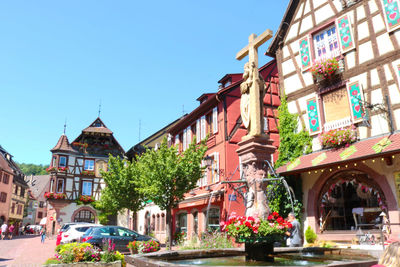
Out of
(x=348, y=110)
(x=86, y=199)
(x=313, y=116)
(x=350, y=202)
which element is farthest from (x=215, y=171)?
(x=86, y=199)

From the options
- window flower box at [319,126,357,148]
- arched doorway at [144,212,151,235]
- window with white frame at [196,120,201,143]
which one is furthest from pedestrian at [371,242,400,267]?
arched doorway at [144,212,151,235]

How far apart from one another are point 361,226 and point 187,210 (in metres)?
12.9

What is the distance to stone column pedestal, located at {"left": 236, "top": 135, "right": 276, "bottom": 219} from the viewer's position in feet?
24.8

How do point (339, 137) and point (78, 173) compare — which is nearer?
point (339, 137)

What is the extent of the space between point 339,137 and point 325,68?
10.0ft

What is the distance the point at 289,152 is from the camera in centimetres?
1512

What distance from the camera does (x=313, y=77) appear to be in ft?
48.4

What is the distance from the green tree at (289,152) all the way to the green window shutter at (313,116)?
39 cm

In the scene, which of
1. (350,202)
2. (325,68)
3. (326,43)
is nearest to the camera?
(350,202)

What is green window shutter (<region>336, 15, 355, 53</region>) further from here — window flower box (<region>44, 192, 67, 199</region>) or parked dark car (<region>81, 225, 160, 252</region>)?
window flower box (<region>44, 192, 67, 199</region>)

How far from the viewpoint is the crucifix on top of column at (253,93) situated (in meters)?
8.50

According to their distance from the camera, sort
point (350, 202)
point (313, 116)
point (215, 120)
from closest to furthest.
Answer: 1. point (350, 202)
2. point (313, 116)
3. point (215, 120)

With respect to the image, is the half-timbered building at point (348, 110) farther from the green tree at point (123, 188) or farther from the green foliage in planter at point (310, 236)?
the green tree at point (123, 188)

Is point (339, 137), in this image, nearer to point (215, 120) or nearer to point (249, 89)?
point (249, 89)
